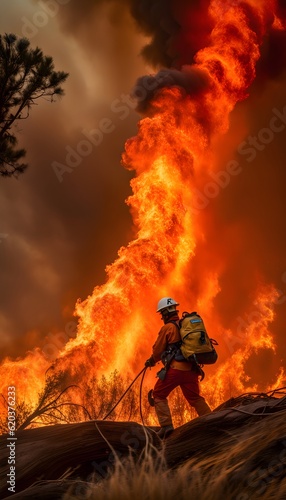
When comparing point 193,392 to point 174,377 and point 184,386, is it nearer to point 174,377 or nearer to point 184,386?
point 184,386

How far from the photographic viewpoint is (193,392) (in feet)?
27.7

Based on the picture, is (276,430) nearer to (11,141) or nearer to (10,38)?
(11,141)

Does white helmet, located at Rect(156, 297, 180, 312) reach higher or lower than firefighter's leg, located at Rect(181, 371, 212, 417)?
higher

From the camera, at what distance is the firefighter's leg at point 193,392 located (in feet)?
27.5

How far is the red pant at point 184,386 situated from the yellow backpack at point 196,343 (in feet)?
1.14

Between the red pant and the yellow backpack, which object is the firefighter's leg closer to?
the red pant

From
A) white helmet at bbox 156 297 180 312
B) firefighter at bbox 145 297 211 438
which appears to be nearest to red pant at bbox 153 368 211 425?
firefighter at bbox 145 297 211 438

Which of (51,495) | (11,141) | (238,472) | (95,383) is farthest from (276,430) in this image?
(95,383)

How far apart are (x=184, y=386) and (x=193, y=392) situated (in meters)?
0.19

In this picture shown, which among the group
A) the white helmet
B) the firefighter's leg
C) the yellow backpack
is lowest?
the firefighter's leg

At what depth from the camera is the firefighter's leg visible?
8375 mm

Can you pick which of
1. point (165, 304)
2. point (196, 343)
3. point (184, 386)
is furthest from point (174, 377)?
point (165, 304)

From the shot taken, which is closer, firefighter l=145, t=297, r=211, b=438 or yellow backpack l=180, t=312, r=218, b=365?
yellow backpack l=180, t=312, r=218, b=365

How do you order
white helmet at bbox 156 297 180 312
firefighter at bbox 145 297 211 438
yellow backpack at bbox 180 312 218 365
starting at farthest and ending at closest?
white helmet at bbox 156 297 180 312, firefighter at bbox 145 297 211 438, yellow backpack at bbox 180 312 218 365
